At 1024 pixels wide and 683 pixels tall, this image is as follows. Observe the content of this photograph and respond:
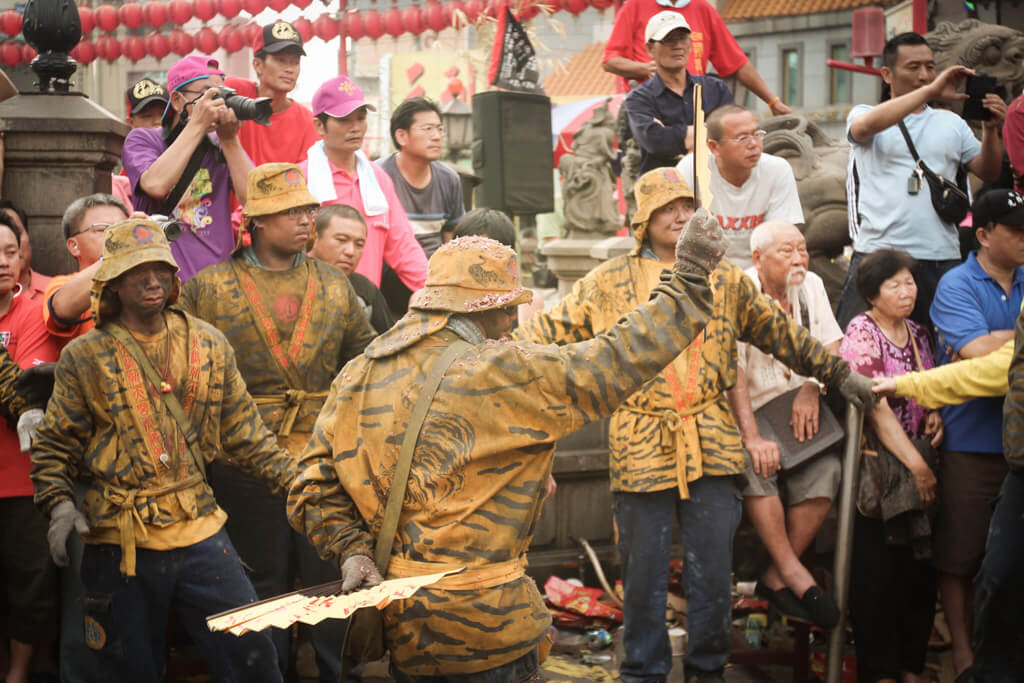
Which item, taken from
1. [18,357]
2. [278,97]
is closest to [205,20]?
[278,97]

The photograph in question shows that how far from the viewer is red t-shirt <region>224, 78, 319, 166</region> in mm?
6023

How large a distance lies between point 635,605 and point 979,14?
355 inches

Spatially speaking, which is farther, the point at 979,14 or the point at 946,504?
the point at 979,14

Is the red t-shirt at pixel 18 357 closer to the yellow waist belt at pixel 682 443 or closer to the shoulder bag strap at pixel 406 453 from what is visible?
the shoulder bag strap at pixel 406 453

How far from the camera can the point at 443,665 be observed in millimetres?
3117

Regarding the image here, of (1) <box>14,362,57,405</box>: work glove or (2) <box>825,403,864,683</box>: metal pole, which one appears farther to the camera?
(2) <box>825,403,864,683</box>: metal pole

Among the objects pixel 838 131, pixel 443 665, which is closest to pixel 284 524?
pixel 443 665

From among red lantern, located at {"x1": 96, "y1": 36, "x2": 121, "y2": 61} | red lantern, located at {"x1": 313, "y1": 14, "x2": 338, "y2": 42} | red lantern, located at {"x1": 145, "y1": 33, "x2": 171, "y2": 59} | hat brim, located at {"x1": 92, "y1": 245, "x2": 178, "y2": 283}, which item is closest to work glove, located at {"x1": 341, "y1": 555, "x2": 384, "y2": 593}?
hat brim, located at {"x1": 92, "y1": 245, "x2": 178, "y2": 283}

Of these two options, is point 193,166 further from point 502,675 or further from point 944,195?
point 944,195

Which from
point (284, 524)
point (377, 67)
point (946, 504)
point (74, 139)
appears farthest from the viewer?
point (377, 67)

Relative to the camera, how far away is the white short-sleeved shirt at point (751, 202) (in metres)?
5.95

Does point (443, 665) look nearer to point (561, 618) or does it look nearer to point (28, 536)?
point (28, 536)

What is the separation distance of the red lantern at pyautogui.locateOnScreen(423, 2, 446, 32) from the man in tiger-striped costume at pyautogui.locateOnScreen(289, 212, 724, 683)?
44.7 ft

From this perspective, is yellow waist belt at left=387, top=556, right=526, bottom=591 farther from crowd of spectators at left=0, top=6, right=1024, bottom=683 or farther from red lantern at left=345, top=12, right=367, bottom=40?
red lantern at left=345, top=12, right=367, bottom=40
